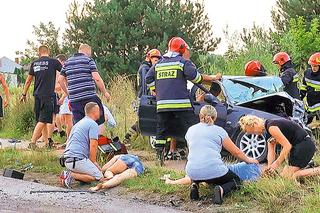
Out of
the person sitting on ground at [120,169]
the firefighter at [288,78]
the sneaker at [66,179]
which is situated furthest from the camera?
the firefighter at [288,78]

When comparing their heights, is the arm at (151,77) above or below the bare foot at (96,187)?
above

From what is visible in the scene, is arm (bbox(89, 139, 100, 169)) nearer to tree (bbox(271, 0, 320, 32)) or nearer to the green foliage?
the green foliage

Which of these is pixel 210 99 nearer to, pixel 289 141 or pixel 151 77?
pixel 151 77

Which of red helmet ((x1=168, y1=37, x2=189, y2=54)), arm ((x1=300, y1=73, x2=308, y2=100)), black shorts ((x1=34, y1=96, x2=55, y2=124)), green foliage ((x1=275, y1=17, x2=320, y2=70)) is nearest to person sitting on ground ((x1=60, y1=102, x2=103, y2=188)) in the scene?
red helmet ((x1=168, y1=37, x2=189, y2=54))

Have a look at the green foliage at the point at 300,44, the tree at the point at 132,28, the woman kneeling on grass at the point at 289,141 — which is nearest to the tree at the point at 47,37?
the tree at the point at 132,28

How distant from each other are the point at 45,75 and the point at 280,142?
6198 mm

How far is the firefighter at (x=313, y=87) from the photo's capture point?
12383 millimetres

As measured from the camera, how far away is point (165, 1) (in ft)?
107

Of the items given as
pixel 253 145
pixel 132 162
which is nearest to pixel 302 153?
pixel 253 145

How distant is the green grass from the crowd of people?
55 cm

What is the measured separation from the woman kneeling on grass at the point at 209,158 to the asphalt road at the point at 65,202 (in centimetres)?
64

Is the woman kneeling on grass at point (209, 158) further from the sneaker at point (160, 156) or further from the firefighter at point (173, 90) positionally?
the sneaker at point (160, 156)

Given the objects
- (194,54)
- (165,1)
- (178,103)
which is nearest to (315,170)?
(178,103)

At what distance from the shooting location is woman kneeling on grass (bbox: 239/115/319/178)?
841 centimetres
